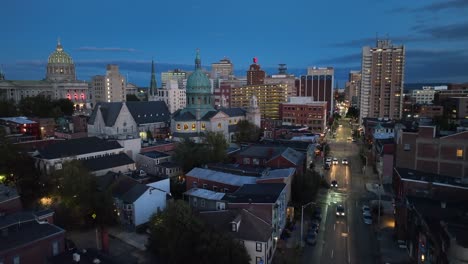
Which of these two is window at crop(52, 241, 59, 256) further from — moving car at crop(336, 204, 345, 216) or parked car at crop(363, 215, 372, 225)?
parked car at crop(363, 215, 372, 225)

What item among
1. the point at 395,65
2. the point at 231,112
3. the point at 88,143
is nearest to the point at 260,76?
the point at 395,65

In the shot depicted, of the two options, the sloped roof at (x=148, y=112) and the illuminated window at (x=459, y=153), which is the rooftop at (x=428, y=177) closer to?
the illuminated window at (x=459, y=153)

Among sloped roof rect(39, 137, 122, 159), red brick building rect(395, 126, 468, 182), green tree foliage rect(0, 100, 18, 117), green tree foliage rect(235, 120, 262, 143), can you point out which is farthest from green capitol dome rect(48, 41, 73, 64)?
red brick building rect(395, 126, 468, 182)

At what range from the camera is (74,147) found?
170 feet

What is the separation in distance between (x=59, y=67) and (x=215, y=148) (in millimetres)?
140269

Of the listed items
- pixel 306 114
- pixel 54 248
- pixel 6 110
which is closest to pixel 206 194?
pixel 54 248

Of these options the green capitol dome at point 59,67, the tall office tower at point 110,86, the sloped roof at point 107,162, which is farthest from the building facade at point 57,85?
the sloped roof at point 107,162

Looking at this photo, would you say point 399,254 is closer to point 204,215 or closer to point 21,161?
point 204,215

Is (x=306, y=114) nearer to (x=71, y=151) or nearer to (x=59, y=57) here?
(x=71, y=151)

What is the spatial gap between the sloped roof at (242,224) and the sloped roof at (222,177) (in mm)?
9957

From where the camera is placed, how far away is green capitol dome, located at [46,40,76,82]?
164375mm

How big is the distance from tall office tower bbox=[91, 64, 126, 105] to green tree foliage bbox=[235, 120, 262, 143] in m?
101

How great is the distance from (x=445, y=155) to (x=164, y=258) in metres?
35.4

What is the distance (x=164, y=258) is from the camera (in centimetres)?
2955
